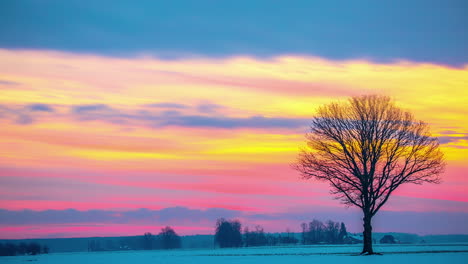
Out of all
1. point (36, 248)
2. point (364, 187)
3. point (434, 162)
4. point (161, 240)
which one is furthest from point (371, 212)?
point (161, 240)

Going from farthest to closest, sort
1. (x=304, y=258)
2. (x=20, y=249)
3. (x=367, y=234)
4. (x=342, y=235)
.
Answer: (x=342, y=235) → (x=20, y=249) → (x=367, y=234) → (x=304, y=258)

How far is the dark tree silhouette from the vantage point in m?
173

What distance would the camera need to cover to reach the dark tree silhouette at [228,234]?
17338cm

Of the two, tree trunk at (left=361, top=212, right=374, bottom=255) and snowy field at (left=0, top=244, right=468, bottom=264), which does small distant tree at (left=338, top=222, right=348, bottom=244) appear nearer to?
snowy field at (left=0, top=244, right=468, bottom=264)

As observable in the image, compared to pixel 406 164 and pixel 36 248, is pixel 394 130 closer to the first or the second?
pixel 406 164

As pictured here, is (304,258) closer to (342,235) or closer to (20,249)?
(20,249)

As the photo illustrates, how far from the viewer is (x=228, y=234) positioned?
177 m

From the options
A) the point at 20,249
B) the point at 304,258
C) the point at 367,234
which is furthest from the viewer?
the point at 20,249

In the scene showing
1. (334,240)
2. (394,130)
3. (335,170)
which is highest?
(394,130)

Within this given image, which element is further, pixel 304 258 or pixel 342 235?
pixel 342 235

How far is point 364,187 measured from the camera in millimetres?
53844

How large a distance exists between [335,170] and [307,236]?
145851 millimetres

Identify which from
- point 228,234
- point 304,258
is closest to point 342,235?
point 228,234

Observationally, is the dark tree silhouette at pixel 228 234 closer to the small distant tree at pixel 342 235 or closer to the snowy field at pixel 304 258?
the small distant tree at pixel 342 235
